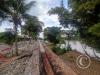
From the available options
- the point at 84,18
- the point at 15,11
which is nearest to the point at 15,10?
the point at 15,11

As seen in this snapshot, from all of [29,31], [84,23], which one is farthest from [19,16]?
[29,31]

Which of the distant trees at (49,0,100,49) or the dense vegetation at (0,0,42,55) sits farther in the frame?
the dense vegetation at (0,0,42,55)

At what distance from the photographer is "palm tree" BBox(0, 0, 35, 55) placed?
81.5 feet

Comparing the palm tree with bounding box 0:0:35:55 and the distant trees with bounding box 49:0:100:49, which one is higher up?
the palm tree with bounding box 0:0:35:55

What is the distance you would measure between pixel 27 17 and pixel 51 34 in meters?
49.7

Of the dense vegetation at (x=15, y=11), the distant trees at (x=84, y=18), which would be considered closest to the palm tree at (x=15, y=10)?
the dense vegetation at (x=15, y=11)

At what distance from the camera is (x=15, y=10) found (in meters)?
26.8

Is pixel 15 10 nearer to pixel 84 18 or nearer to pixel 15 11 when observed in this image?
pixel 15 11

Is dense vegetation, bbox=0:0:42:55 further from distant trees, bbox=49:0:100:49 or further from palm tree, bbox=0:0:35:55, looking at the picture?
distant trees, bbox=49:0:100:49

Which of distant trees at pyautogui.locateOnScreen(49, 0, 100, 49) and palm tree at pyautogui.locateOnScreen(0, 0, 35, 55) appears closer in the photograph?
distant trees at pyautogui.locateOnScreen(49, 0, 100, 49)

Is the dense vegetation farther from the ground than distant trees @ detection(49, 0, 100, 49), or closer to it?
farther from the ground

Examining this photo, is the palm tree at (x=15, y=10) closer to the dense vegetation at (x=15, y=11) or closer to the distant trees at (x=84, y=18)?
the dense vegetation at (x=15, y=11)

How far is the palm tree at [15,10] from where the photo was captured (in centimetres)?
2485

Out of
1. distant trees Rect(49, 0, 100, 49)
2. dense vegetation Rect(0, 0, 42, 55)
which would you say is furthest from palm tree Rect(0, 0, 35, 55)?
distant trees Rect(49, 0, 100, 49)
